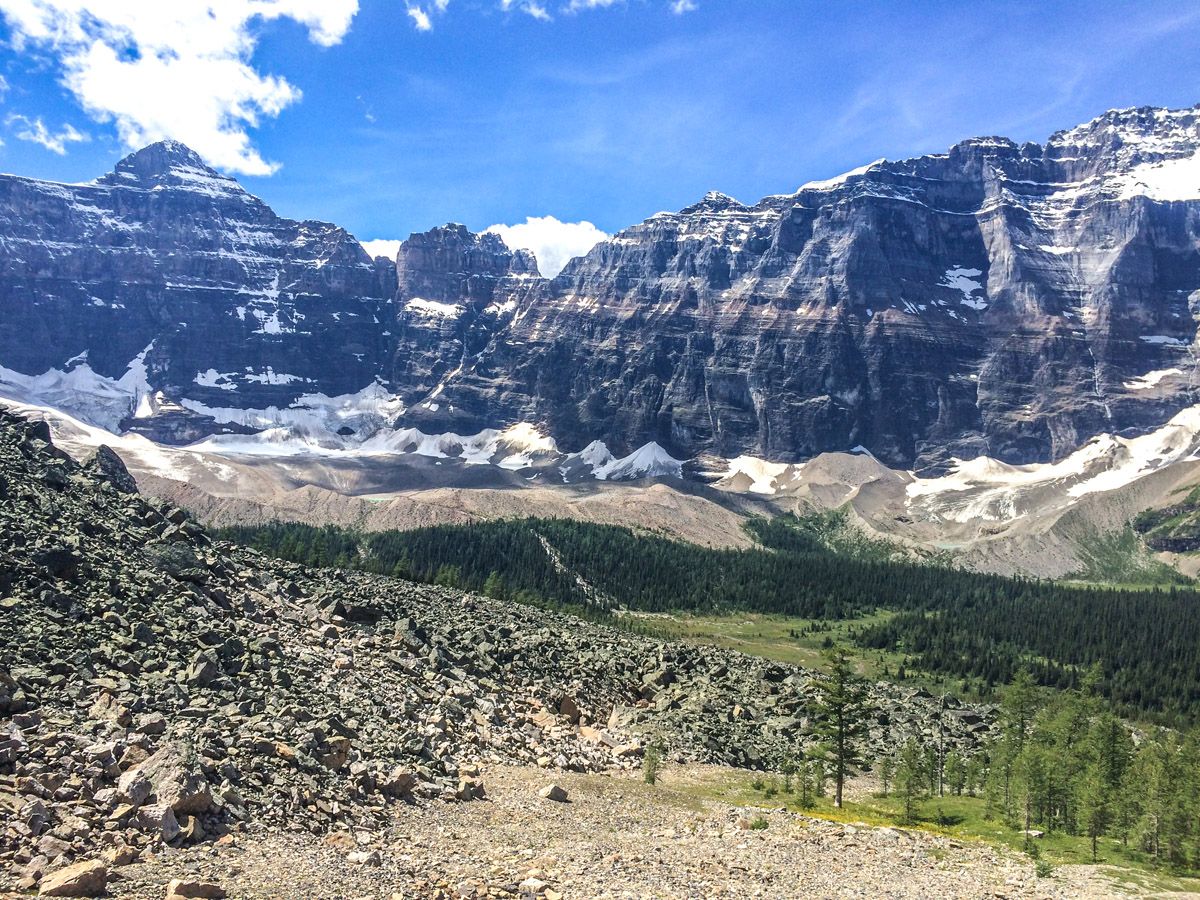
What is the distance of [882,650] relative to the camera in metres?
192

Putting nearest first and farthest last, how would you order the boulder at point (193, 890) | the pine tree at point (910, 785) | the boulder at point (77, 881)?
the boulder at point (77, 881) < the boulder at point (193, 890) < the pine tree at point (910, 785)

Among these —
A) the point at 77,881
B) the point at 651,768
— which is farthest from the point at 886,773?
the point at 77,881

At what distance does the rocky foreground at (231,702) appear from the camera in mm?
26062

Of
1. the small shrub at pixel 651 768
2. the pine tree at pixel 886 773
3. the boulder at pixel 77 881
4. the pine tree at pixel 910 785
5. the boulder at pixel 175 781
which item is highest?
the boulder at pixel 175 781

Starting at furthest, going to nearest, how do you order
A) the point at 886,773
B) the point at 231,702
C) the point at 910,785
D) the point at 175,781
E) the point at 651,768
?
the point at 886,773 → the point at 910,785 → the point at 651,768 → the point at 231,702 → the point at 175,781

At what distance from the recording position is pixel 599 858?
30625mm

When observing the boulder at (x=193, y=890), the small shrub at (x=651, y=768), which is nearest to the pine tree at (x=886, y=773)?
the small shrub at (x=651, y=768)

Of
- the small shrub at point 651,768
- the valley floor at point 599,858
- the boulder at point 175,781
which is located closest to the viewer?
the valley floor at point 599,858

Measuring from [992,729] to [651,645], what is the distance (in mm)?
42420

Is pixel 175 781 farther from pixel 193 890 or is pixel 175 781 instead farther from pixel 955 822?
pixel 955 822

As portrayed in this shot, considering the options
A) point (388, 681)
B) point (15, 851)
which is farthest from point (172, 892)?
point (388, 681)

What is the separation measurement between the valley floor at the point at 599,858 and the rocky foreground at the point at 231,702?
36.1 inches

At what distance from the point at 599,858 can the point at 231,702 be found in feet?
51.7

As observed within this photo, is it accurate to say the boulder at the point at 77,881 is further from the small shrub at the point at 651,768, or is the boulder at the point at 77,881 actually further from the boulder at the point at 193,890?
the small shrub at the point at 651,768
